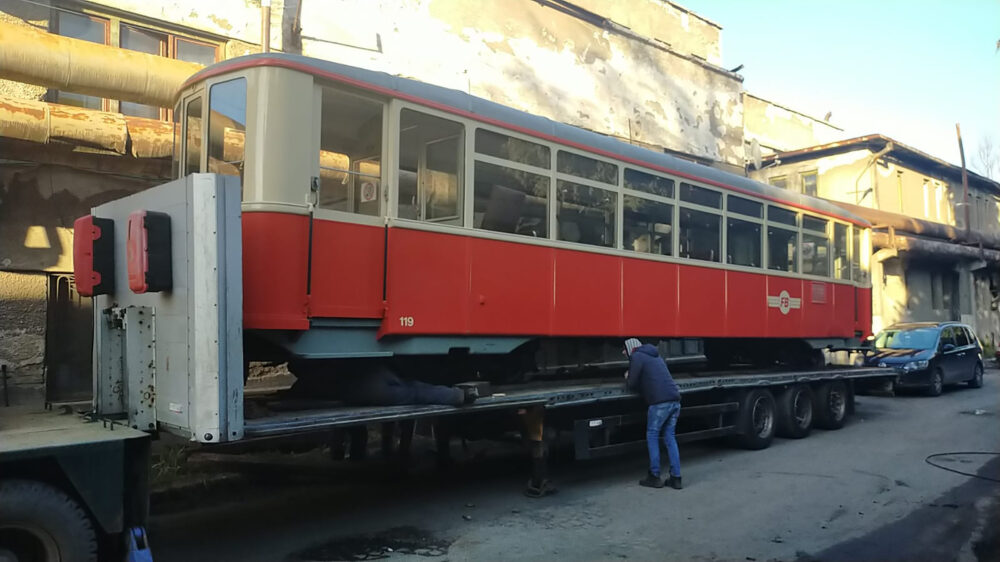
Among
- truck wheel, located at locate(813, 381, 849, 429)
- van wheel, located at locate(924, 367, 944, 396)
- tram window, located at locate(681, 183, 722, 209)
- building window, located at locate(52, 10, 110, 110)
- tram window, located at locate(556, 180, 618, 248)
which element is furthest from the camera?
van wheel, located at locate(924, 367, 944, 396)

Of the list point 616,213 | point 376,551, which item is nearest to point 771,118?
point 616,213

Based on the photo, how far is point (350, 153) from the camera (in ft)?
19.3

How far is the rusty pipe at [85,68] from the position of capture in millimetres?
7207

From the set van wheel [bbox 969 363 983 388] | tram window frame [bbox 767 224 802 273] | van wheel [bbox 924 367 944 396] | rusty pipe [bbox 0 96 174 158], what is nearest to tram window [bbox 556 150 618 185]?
tram window frame [bbox 767 224 802 273]

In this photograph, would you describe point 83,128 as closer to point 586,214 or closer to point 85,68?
point 85,68

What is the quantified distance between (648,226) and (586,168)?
1220 millimetres

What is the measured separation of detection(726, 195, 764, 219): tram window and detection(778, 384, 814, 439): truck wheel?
2.57 metres

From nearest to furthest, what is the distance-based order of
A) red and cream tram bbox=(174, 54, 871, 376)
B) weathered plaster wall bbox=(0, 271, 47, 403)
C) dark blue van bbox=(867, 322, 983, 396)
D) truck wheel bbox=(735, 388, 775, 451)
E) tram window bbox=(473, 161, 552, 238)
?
red and cream tram bbox=(174, 54, 871, 376) < tram window bbox=(473, 161, 552, 238) < weathered plaster wall bbox=(0, 271, 47, 403) < truck wheel bbox=(735, 388, 775, 451) < dark blue van bbox=(867, 322, 983, 396)

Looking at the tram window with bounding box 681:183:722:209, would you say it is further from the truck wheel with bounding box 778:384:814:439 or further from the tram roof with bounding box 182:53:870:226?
the truck wheel with bounding box 778:384:814:439

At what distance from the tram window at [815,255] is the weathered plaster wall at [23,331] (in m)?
10.3

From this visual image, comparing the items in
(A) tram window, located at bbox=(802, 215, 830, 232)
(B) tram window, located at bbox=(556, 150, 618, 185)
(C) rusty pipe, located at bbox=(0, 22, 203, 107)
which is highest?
(C) rusty pipe, located at bbox=(0, 22, 203, 107)

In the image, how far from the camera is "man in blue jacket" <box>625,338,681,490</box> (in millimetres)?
7516

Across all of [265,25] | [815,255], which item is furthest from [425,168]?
[815,255]

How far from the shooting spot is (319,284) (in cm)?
534
